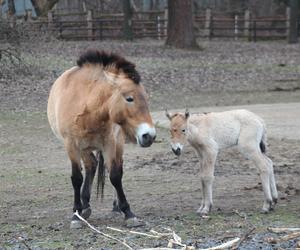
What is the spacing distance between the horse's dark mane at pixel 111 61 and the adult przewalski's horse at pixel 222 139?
0.96 metres

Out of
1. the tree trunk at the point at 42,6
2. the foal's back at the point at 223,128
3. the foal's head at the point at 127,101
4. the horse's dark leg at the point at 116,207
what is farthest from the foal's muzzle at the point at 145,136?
the tree trunk at the point at 42,6

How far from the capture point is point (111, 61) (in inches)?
336

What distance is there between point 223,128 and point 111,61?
5.26 feet

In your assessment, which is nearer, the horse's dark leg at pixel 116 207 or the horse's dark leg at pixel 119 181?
the horse's dark leg at pixel 119 181

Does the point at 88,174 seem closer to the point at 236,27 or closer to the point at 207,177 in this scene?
the point at 207,177

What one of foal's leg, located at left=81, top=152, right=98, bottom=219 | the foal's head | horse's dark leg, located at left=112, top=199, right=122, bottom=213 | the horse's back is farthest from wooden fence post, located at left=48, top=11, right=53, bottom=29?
the foal's head

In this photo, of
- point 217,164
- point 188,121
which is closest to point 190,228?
point 188,121

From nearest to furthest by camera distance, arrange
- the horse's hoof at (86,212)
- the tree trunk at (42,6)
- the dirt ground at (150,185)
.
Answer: the dirt ground at (150,185)
the horse's hoof at (86,212)
the tree trunk at (42,6)

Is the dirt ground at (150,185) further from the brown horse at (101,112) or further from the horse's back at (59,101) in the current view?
the horse's back at (59,101)

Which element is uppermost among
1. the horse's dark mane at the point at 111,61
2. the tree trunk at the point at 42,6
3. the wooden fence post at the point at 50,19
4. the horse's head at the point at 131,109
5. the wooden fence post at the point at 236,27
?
the horse's dark mane at the point at 111,61

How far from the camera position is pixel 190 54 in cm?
3425

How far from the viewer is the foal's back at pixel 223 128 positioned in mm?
9203

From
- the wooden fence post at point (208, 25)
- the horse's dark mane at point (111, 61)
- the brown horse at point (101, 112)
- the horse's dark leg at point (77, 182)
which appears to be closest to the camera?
the brown horse at point (101, 112)

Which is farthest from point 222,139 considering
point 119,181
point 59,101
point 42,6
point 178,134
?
point 42,6
